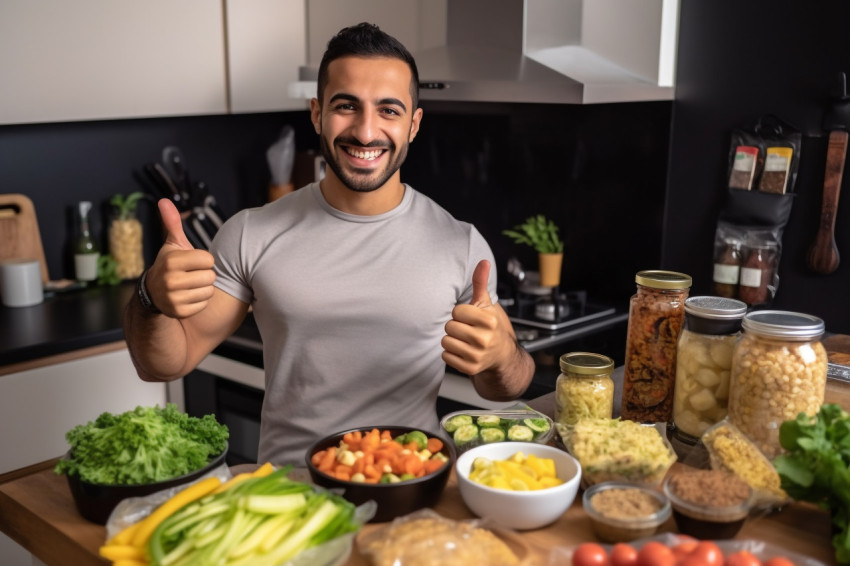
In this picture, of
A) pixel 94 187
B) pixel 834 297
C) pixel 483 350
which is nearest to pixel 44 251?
pixel 94 187

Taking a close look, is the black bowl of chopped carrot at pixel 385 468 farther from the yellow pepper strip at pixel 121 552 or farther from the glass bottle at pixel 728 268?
the glass bottle at pixel 728 268

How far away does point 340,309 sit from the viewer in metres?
1.72

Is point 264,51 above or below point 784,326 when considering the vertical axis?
above

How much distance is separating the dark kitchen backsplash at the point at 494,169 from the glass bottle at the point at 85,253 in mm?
65

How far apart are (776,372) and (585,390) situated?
0.30m

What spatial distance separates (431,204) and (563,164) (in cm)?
114

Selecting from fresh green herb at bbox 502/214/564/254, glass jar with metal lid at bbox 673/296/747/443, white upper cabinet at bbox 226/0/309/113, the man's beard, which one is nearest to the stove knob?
fresh green herb at bbox 502/214/564/254

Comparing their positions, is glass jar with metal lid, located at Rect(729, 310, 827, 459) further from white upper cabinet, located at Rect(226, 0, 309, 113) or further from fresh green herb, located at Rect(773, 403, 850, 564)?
white upper cabinet, located at Rect(226, 0, 309, 113)

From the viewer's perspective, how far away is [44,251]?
9.70 feet

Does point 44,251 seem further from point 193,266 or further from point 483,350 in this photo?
point 483,350

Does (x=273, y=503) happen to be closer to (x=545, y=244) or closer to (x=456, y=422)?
(x=456, y=422)

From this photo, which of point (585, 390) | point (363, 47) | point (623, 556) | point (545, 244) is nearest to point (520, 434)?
point (585, 390)

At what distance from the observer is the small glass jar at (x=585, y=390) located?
144cm

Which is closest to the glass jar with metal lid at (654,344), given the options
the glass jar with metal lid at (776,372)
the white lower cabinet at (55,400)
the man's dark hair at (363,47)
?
the glass jar with metal lid at (776,372)
